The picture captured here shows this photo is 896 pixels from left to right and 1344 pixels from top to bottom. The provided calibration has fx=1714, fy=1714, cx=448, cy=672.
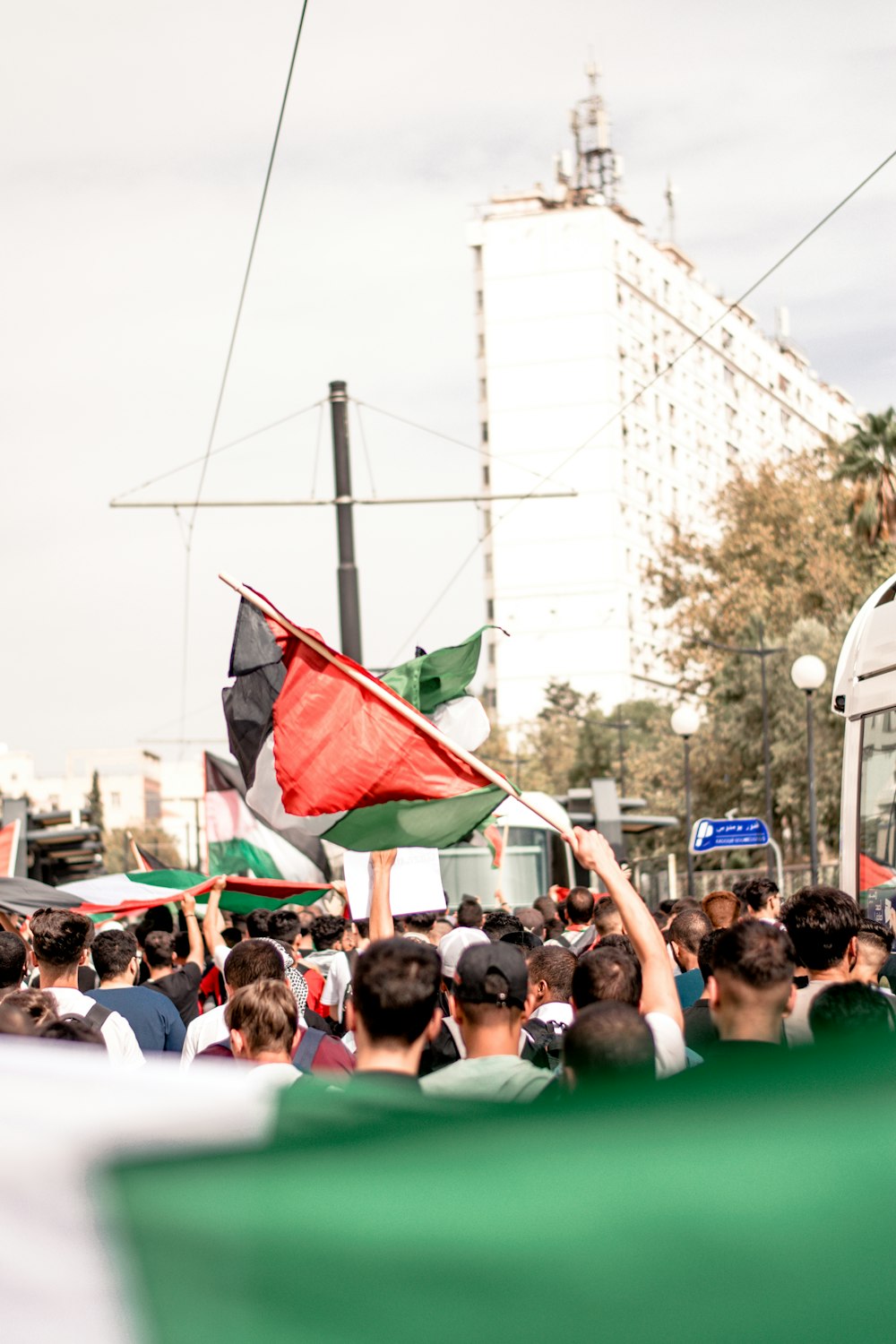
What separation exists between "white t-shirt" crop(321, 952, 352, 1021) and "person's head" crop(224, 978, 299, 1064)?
3.55 metres

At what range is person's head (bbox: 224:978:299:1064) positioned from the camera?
16.2 ft

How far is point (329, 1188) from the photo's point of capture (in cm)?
248

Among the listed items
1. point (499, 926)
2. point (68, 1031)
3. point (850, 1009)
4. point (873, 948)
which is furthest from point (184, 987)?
point (850, 1009)

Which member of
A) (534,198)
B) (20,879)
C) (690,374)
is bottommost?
(20,879)

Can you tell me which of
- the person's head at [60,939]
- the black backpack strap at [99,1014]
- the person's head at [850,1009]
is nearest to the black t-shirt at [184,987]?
the person's head at [60,939]

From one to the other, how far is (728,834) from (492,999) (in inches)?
601

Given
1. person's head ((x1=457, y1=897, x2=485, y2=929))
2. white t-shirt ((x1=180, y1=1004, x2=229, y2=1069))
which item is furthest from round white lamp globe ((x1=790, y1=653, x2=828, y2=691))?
white t-shirt ((x1=180, y1=1004, x2=229, y2=1069))

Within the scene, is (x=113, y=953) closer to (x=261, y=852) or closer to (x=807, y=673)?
(x=261, y=852)

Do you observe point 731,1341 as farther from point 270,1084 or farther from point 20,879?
Result: point 20,879

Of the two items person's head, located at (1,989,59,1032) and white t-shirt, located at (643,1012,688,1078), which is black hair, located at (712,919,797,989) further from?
person's head, located at (1,989,59,1032)

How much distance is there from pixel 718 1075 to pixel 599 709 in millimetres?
87488

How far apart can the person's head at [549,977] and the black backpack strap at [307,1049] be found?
1017 millimetres

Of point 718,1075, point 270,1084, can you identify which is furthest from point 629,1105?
point 270,1084

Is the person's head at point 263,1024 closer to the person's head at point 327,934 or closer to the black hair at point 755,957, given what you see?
the black hair at point 755,957
